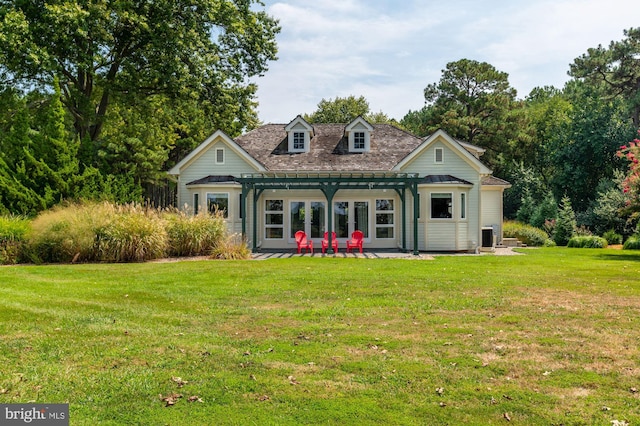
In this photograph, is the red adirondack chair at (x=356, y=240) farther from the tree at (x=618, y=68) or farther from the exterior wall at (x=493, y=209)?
the tree at (x=618, y=68)

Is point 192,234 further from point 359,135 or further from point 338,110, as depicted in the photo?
point 338,110

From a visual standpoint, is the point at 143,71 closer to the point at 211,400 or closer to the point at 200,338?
the point at 200,338

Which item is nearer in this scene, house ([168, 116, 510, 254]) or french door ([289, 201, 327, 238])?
house ([168, 116, 510, 254])

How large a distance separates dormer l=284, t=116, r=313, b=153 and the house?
5 cm

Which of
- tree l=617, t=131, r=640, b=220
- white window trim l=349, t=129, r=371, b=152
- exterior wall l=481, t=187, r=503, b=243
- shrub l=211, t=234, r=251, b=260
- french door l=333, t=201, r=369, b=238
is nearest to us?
shrub l=211, t=234, r=251, b=260

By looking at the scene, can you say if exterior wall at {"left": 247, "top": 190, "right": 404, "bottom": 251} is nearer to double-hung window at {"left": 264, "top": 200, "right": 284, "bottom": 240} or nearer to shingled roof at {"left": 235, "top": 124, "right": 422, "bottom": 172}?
double-hung window at {"left": 264, "top": 200, "right": 284, "bottom": 240}

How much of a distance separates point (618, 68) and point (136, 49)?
33.7 metres

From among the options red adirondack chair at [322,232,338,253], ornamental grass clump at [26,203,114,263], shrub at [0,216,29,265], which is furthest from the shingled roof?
shrub at [0,216,29,265]

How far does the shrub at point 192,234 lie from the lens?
1753 centimetres

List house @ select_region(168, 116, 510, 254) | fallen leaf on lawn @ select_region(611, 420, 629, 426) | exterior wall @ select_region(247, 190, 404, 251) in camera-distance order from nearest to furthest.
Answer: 1. fallen leaf on lawn @ select_region(611, 420, 629, 426)
2. house @ select_region(168, 116, 510, 254)
3. exterior wall @ select_region(247, 190, 404, 251)

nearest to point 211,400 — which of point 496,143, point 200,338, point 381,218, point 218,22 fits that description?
point 200,338

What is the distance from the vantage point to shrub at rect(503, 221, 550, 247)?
2691cm

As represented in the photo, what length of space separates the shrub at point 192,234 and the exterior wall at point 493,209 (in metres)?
14.2

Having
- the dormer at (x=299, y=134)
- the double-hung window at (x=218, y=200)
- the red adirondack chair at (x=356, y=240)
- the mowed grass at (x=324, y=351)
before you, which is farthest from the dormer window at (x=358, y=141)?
the mowed grass at (x=324, y=351)
